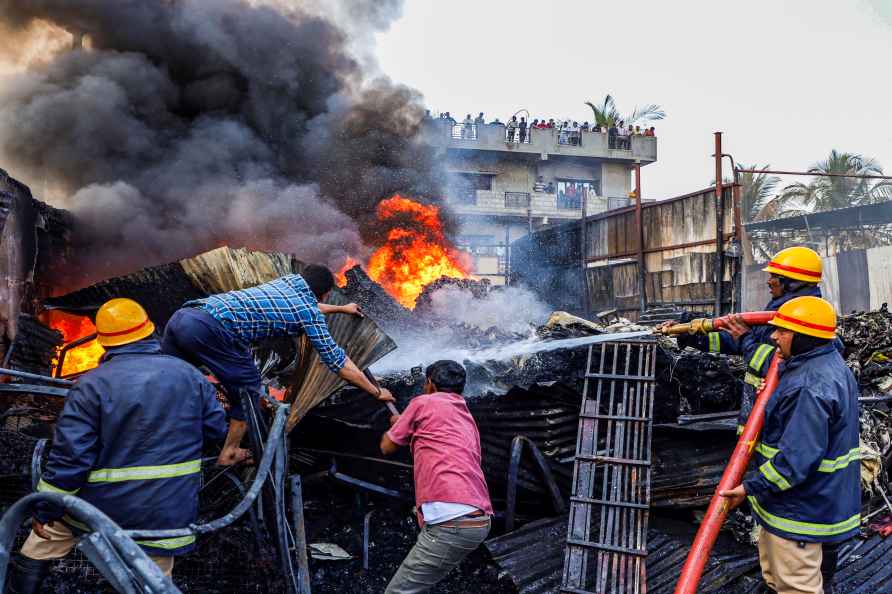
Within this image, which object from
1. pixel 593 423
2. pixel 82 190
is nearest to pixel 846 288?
pixel 593 423

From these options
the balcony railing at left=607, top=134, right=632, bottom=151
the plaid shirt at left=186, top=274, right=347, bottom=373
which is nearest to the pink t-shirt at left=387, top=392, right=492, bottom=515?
the plaid shirt at left=186, top=274, right=347, bottom=373

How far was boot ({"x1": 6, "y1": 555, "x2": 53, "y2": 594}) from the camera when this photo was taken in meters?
2.93

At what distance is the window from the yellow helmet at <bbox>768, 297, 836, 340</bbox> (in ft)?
83.7

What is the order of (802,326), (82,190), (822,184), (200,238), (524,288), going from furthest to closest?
(822,184)
(524,288)
(200,238)
(82,190)
(802,326)

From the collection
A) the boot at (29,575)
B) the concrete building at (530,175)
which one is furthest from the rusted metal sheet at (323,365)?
the concrete building at (530,175)

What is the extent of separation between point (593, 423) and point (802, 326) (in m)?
2.11

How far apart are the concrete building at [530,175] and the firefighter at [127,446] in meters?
23.2

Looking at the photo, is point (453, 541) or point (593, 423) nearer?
point (453, 541)

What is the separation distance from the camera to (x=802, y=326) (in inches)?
122

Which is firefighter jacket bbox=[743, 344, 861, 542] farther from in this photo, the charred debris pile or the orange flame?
the orange flame

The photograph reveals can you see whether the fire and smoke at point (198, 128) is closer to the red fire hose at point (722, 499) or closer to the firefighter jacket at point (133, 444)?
the firefighter jacket at point (133, 444)

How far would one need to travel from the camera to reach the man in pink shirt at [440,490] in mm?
3193

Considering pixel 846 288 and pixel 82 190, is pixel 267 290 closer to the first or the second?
pixel 82 190

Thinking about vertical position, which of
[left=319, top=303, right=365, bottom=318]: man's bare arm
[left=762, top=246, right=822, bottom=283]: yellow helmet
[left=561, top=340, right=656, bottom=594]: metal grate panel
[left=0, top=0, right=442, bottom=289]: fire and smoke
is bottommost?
[left=561, top=340, right=656, bottom=594]: metal grate panel
